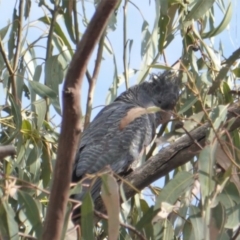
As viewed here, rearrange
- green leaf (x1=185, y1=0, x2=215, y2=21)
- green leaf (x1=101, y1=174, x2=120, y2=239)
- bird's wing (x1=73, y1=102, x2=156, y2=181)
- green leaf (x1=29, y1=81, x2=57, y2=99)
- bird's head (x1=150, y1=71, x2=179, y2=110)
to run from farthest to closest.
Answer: bird's head (x1=150, y1=71, x2=179, y2=110) → bird's wing (x1=73, y1=102, x2=156, y2=181) → green leaf (x1=185, y1=0, x2=215, y2=21) → green leaf (x1=29, y1=81, x2=57, y2=99) → green leaf (x1=101, y1=174, x2=120, y2=239)

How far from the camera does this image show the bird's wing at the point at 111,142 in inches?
120

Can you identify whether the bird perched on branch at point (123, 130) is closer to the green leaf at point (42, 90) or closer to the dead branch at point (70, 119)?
the green leaf at point (42, 90)

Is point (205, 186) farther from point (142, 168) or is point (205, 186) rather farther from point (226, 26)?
point (226, 26)

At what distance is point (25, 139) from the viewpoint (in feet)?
9.45

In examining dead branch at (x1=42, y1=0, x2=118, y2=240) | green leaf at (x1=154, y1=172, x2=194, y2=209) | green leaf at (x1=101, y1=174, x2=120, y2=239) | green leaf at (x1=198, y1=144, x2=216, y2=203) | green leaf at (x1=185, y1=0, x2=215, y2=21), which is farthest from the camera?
green leaf at (x1=185, y1=0, x2=215, y2=21)

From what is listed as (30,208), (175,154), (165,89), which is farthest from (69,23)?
(30,208)

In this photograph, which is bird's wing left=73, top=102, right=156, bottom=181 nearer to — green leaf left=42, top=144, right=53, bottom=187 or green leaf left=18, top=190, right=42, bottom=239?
green leaf left=42, top=144, right=53, bottom=187

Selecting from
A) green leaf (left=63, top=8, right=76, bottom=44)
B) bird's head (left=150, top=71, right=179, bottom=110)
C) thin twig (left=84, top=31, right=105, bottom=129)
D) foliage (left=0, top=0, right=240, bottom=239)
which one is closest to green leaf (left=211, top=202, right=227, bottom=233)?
foliage (left=0, top=0, right=240, bottom=239)

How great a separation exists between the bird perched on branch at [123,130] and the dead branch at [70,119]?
1403 millimetres

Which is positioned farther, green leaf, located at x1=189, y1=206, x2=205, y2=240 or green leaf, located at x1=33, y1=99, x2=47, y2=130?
green leaf, located at x1=33, y1=99, x2=47, y2=130

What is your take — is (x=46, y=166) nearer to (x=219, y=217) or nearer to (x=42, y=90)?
(x=42, y=90)

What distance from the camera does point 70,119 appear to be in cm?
144

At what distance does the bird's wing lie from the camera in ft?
9.99

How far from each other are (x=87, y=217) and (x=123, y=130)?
53.9 inches
